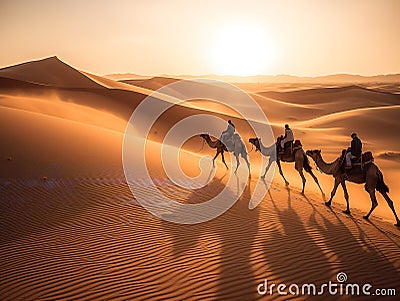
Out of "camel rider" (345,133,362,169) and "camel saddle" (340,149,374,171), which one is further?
"camel rider" (345,133,362,169)

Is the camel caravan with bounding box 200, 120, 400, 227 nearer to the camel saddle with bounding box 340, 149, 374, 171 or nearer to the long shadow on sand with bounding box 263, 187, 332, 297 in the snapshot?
the camel saddle with bounding box 340, 149, 374, 171

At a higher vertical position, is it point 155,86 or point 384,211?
point 155,86

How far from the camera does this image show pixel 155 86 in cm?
7156

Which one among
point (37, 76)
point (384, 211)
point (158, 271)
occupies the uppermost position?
point (37, 76)

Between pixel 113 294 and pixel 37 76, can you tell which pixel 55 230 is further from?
pixel 37 76

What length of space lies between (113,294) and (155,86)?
68564mm

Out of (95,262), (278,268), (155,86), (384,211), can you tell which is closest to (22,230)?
(95,262)
